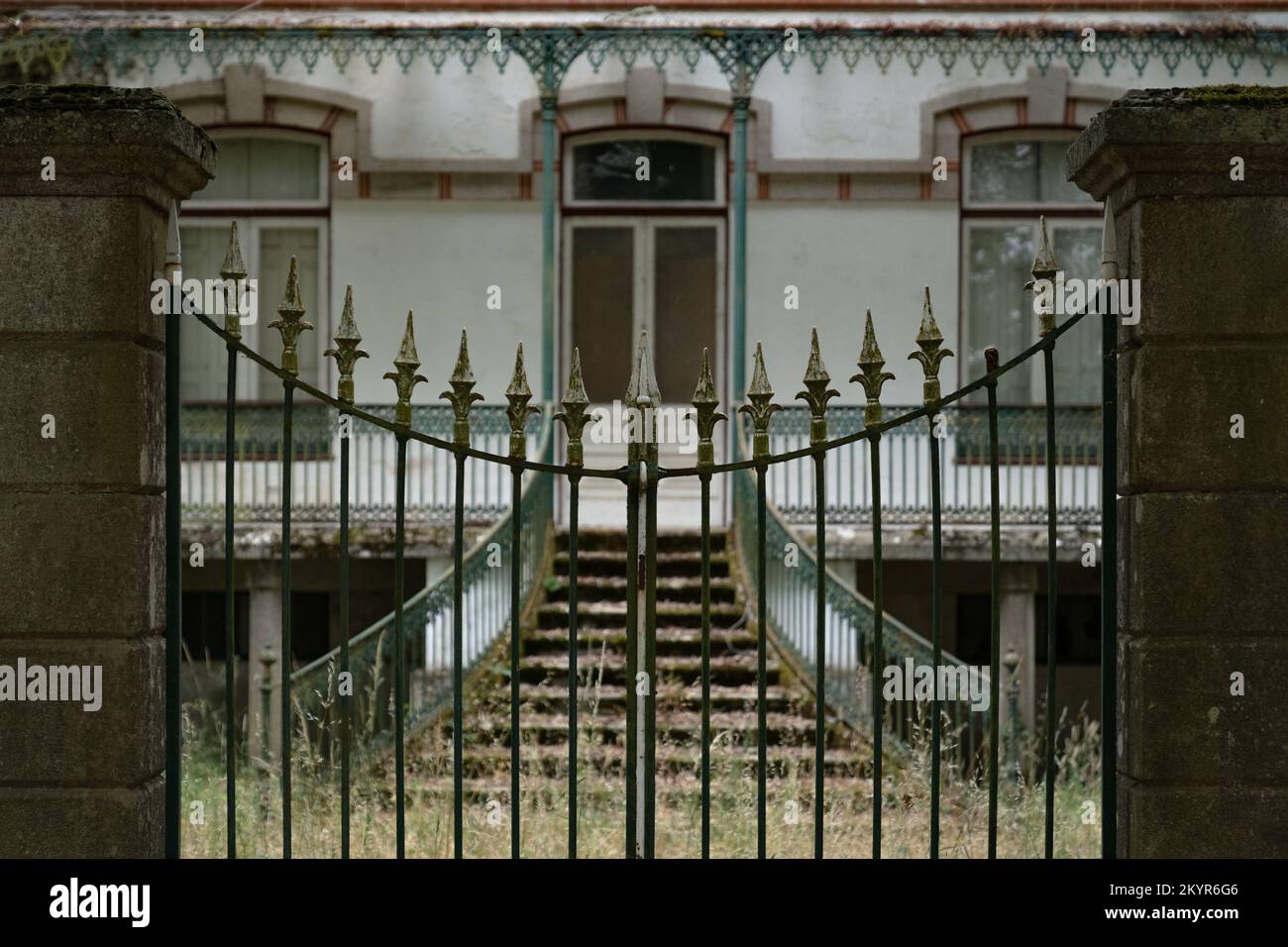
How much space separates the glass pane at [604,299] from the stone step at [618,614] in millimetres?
3045

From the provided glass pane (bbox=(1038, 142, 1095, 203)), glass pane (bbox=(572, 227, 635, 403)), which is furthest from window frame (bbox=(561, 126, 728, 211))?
glass pane (bbox=(1038, 142, 1095, 203))

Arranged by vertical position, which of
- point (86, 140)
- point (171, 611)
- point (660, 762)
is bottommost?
point (660, 762)

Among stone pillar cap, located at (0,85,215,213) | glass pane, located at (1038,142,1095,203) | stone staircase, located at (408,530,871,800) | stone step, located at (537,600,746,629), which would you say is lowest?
stone staircase, located at (408,530,871,800)

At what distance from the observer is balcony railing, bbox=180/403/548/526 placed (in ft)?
33.9

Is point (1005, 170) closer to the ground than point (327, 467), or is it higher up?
higher up

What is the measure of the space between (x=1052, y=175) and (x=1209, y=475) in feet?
30.1

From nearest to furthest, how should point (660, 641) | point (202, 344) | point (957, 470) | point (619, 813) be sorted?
point (619, 813) < point (660, 641) < point (957, 470) < point (202, 344)

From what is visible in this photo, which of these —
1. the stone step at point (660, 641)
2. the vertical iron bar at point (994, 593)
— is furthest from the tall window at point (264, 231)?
the vertical iron bar at point (994, 593)

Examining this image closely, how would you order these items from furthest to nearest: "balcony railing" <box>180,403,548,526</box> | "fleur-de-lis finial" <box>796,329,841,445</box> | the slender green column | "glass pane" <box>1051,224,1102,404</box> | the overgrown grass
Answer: "glass pane" <box>1051,224,1102,404</box> → "balcony railing" <box>180,403,548,526</box> → the slender green column → the overgrown grass → "fleur-de-lis finial" <box>796,329,841,445</box>

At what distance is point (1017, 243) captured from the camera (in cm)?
1169

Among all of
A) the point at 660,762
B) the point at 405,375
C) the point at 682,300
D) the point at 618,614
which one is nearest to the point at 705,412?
the point at 405,375

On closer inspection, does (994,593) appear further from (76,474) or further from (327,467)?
(327,467)

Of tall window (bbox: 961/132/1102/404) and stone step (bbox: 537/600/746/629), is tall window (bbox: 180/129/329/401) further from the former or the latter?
tall window (bbox: 961/132/1102/404)

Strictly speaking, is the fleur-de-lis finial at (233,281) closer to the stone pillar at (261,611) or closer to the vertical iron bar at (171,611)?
the vertical iron bar at (171,611)
